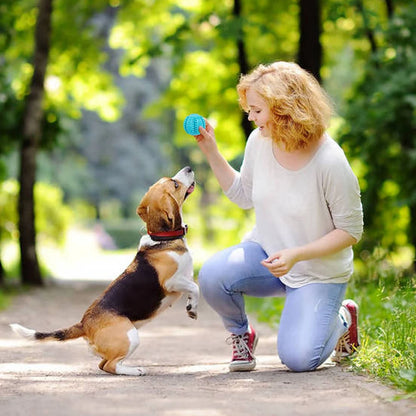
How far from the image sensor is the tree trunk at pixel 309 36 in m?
12.3

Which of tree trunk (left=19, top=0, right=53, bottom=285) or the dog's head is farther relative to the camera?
tree trunk (left=19, top=0, right=53, bottom=285)

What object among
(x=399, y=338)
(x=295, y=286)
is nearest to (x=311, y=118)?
(x=295, y=286)

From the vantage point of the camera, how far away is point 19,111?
12.6 metres

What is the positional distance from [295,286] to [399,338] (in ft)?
2.36

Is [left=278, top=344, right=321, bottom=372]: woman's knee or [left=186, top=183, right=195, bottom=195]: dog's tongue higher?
[left=186, top=183, right=195, bottom=195]: dog's tongue

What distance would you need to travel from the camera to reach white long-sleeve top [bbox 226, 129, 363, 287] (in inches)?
185

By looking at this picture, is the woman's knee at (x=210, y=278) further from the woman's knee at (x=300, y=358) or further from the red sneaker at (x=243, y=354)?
the woman's knee at (x=300, y=358)

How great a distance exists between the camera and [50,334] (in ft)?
15.5

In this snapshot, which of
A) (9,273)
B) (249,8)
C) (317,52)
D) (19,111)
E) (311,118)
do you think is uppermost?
(249,8)

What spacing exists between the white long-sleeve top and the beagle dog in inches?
21.9

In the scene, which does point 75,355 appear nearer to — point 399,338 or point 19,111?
point 399,338

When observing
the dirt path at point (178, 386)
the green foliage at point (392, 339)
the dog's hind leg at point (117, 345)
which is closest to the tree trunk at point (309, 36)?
the dirt path at point (178, 386)

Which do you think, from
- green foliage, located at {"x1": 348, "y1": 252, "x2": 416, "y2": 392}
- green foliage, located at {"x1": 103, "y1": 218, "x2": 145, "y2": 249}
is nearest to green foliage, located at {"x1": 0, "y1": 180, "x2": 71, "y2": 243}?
green foliage, located at {"x1": 103, "y1": 218, "x2": 145, "y2": 249}

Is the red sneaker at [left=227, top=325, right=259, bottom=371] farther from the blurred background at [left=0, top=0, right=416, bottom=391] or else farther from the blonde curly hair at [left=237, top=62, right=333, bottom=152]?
the blonde curly hair at [left=237, top=62, right=333, bottom=152]
